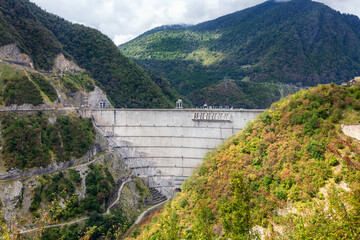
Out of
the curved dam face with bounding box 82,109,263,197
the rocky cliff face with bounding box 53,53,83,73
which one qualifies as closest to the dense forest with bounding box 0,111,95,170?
the curved dam face with bounding box 82,109,263,197

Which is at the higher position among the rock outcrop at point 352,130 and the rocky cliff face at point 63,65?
the rocky cliff face at point 63,65

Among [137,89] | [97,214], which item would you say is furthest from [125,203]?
[137,89]

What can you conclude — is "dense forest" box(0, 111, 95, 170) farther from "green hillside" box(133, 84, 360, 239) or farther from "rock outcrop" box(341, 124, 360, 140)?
"rock outcrop" box(341, 124, 360, 140)

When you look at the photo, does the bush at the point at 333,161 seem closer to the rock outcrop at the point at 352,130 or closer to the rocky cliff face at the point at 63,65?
the rock outcrop at the point at 352,130

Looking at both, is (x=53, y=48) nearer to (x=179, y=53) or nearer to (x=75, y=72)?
(x=75, y=72)

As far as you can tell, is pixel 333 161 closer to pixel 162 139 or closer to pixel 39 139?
pixel 162 139

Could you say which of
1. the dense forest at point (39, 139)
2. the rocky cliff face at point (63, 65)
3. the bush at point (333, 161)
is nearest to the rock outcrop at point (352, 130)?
the bush at point (333, 161)
